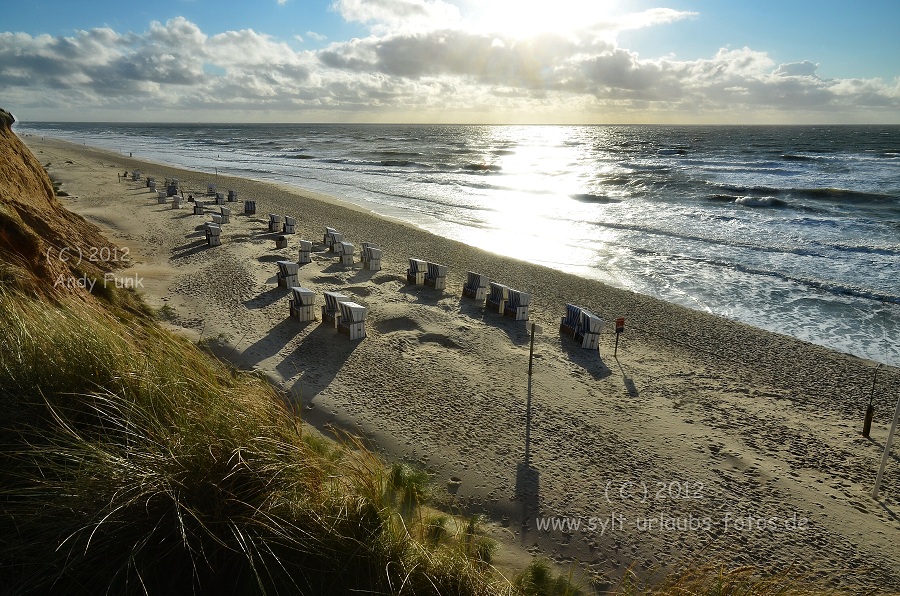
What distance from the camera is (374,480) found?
4785mm

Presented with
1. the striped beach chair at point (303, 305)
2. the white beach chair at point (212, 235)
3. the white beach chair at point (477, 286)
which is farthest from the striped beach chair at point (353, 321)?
the white beach chair at point (212, 235)

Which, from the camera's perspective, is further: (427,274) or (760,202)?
(760,202)

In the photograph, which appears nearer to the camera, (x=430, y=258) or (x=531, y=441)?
(x=531, y=441)

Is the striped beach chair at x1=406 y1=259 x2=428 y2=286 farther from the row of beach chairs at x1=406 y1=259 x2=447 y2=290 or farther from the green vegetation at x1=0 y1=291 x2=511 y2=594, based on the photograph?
the green vegetation at x1=0 y1=291 x2=511 y2=594

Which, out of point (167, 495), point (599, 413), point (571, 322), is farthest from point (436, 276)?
point (167, 495)

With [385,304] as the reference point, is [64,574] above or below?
above

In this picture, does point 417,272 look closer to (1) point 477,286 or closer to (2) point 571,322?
(1) point 477,286

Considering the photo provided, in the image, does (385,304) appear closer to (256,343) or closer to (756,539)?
(256,343)

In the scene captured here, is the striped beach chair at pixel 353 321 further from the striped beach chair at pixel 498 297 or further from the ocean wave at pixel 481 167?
the ocean wave at pixel 481 167

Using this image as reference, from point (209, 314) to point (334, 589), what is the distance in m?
10.1

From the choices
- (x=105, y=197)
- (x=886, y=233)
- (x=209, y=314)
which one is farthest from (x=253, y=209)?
(x=886, y=233)

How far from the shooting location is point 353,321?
1101 cm

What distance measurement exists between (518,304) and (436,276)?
9.65ft

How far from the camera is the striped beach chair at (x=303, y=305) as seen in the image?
11.9 m
